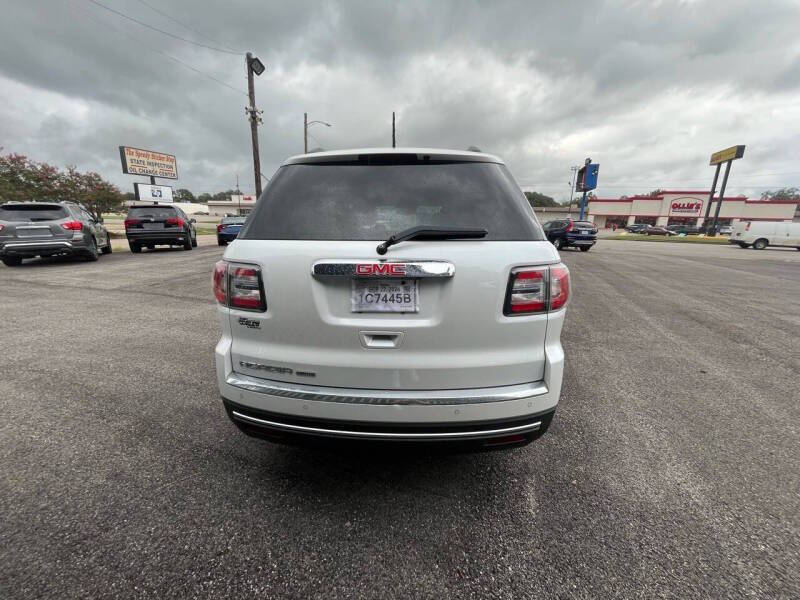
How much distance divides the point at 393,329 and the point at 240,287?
2.60 ft

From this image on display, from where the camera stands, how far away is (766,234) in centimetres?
2877

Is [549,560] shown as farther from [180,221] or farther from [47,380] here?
[180,221]

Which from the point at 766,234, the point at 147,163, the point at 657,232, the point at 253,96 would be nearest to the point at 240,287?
the point at 253,96

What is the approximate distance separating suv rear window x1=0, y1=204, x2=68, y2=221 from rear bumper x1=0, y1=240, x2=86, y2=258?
22.7 inches

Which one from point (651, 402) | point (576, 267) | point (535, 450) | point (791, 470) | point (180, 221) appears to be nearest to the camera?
point (791, 470)

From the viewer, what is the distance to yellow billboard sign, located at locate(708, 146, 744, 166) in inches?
1938

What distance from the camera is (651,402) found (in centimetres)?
317

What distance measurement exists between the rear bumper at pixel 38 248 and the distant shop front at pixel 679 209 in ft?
262

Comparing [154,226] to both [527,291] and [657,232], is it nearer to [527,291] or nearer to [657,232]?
[527,291]

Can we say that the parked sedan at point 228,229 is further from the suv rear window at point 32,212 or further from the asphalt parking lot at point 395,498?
the asphalt parking lot at point 395,498

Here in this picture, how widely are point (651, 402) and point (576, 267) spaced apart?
406 inches

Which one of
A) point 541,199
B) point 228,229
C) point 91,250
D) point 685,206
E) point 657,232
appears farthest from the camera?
point 541,199

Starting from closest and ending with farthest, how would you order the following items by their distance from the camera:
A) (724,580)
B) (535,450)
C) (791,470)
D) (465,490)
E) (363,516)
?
1. (724,580)
2. (363,516)
3. (465,490)
4. (791,470)
5. (535,450)

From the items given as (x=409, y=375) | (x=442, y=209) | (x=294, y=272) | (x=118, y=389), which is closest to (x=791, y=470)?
(x=409, y=375)
